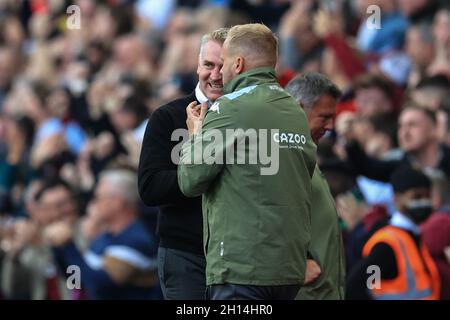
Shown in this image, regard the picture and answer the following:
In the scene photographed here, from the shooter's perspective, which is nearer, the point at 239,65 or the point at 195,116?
the point at 239,65

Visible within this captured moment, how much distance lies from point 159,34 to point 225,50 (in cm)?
900

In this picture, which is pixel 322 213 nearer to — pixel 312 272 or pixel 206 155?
pixel 312 272

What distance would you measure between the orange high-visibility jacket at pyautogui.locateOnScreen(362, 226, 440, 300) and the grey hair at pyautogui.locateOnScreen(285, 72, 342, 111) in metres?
1.13

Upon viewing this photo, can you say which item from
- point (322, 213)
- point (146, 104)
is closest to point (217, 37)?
point (322, 213)

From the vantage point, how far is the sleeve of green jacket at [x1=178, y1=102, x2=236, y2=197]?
17.6 ft

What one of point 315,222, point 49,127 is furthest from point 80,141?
point 315,222

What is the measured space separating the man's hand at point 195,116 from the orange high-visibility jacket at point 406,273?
1.96 metres

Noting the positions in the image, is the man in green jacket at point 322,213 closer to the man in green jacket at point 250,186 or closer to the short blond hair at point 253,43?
the man in green jacket at point 250,186

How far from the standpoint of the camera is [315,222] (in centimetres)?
654

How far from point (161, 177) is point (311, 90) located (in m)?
1.14

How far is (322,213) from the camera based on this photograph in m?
6.55

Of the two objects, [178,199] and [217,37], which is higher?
[217,37]

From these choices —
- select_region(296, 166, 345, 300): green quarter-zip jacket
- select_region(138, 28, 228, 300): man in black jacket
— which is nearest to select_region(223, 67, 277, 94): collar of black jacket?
select_region(138, 28, 228, 300): man in black jacket
